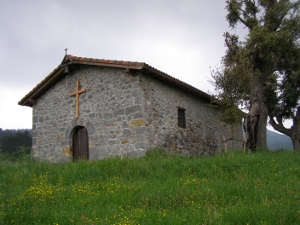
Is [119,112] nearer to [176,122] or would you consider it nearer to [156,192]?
[176,122]

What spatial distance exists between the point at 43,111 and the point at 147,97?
5.21 m

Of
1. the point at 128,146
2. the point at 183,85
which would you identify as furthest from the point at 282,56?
the point at 128,146

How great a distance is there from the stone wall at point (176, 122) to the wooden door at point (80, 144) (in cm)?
293

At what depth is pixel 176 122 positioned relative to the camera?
13.9 m

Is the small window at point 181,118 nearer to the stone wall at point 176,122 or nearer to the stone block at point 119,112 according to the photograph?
the stone wall at point 176,122

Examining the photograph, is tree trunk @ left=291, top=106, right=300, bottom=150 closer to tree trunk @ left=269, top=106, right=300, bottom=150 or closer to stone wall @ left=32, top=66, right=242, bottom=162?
tree trunk @ left=269, top=106, right=300, bottom=150

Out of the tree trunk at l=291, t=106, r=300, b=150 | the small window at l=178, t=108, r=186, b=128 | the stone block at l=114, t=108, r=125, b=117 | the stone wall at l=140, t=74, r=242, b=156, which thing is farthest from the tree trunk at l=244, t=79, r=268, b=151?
the tree trunk at l=291, t=106, r=300, b=150

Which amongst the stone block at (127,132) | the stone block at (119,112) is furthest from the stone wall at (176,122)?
the stone block at (119,112)

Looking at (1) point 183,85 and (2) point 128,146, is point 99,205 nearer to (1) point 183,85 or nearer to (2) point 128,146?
(2) point 128,146

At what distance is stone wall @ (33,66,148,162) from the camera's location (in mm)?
12219

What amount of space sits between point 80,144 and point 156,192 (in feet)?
24.0

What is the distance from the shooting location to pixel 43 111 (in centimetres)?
1509

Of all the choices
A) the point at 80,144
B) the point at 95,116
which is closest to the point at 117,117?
the point at 95,116

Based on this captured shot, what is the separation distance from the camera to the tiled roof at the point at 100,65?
12.1 metres
